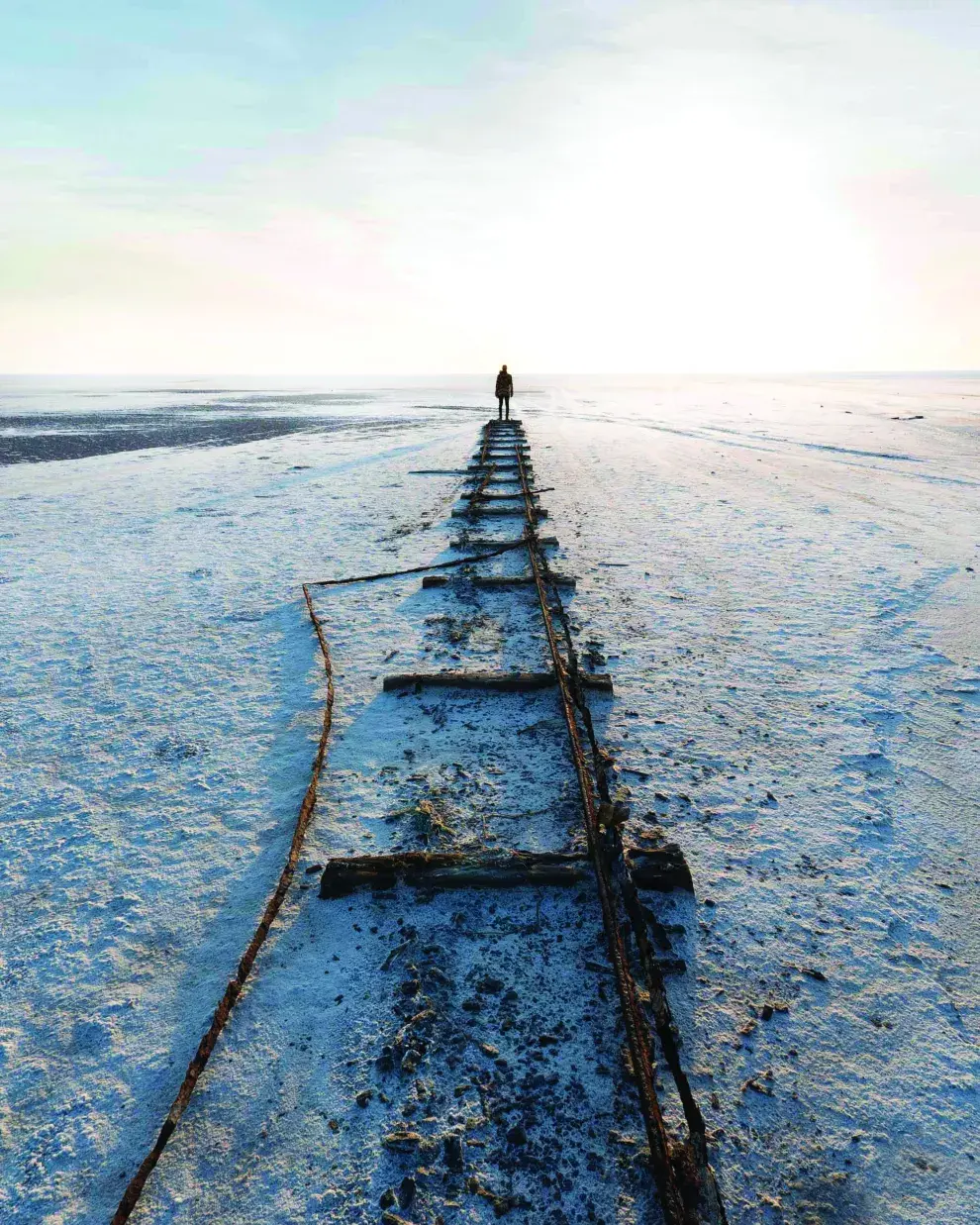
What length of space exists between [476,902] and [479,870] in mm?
126

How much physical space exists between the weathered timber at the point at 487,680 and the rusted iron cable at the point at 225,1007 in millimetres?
859

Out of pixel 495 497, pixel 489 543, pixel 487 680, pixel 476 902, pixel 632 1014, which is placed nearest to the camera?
pixel 632 1014

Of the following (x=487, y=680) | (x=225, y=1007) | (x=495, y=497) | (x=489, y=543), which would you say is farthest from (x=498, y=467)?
(x=225, y=1007)

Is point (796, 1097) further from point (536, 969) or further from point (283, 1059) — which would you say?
point (283, 1059)

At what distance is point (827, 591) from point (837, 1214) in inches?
195

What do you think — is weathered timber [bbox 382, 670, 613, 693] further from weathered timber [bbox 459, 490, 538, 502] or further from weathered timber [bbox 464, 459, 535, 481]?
weathered timber [bbox 464, 459, 535, 481]

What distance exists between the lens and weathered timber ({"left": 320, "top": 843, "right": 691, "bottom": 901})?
8.16 ft

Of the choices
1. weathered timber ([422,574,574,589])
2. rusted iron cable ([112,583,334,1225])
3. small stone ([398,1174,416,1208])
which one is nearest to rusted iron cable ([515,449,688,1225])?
small stone ([398,1174,416,1208])

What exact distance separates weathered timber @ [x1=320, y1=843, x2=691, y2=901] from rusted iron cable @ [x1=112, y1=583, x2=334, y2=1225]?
7.4 inches

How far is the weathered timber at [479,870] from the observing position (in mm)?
2486

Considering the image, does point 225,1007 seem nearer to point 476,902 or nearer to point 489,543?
point 476,902

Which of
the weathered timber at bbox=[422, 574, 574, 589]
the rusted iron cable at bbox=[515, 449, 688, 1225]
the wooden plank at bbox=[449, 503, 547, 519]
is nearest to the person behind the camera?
the rusted iron cable at bbox=[515, 449, 688, 1225]

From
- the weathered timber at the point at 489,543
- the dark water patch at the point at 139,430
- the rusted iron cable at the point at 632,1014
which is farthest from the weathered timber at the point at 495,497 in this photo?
the dark water patch at the point at 139,430

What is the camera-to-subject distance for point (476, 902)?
250cm
